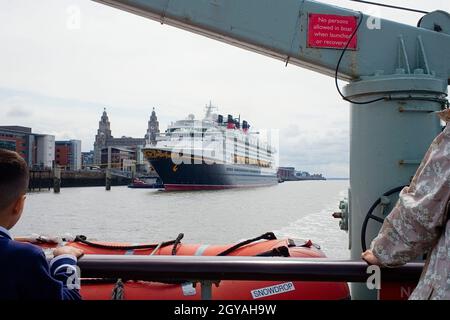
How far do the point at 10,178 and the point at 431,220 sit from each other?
58.5 inches

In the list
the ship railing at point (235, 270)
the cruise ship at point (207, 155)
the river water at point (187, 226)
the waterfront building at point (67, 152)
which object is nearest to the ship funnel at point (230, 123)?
the cruise ship at point (207, 155)

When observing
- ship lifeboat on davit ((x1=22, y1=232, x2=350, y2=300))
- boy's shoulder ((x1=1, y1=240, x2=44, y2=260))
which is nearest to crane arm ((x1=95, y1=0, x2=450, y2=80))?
ship lifeboat on davit ((x1=22, y1=232, x2=350, y2=300))

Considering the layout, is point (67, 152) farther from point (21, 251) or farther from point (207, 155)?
point (21, 251)

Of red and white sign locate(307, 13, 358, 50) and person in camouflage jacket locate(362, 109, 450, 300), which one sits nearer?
person in camouflage jacket locate(362, 109, 450, 300)

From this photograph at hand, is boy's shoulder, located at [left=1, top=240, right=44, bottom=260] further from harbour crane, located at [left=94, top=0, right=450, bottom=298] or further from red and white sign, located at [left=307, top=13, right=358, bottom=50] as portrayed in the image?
red and white sign, located at [left=307, top=13, right=358, bottom=50]

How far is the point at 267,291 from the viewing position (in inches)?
145

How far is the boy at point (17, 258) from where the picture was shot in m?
1.51

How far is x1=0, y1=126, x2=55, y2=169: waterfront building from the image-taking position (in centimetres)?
8119

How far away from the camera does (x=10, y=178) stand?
5.30ft

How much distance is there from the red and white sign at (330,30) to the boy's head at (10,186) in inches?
99.7

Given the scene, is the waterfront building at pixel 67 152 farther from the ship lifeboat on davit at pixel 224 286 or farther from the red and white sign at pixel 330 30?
the red and white sign at pixel 330 30

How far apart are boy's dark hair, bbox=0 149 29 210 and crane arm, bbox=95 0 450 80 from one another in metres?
2.28
